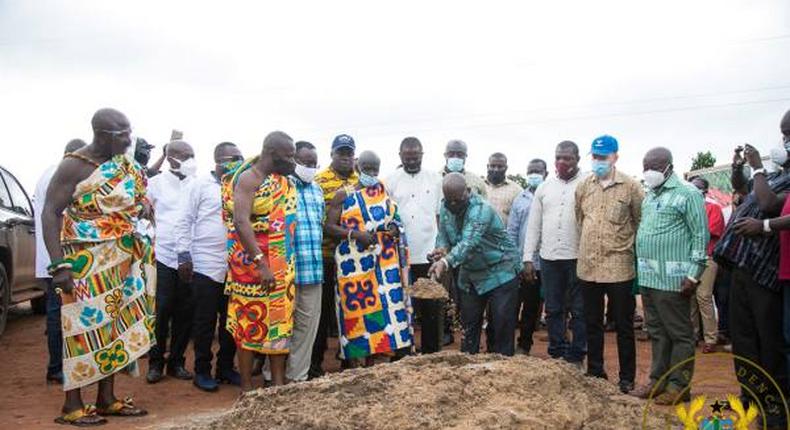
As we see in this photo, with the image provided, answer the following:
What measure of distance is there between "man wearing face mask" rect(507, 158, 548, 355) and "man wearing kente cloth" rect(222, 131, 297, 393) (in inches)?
92.2

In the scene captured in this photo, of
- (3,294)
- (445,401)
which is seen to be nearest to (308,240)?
(445,401)

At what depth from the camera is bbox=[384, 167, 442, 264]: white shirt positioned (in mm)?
6484

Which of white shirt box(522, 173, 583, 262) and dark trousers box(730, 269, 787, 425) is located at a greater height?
white shirt box(522, 173, 583, 262)

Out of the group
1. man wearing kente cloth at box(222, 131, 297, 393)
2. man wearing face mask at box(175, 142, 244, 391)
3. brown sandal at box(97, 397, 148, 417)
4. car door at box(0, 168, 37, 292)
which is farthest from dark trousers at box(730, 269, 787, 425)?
car door at box(0, 168, 37, 292)

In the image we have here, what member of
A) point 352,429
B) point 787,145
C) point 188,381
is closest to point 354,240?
point 188,381

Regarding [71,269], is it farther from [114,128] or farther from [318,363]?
[318,363]

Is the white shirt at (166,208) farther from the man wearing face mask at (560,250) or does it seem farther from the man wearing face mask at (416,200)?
the man wearing face mask at (560,250)

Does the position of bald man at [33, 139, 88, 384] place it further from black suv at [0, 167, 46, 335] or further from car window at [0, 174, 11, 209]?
car window at [0, 174, 11, 209]

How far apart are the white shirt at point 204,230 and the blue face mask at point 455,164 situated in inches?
95.4

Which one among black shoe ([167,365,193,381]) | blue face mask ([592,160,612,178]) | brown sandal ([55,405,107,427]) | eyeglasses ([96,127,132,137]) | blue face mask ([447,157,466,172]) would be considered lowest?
black shoe ([167,365,193,381])

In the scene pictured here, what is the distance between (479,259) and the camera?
554 cm

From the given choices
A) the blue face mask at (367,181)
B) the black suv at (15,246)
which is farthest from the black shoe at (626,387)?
the black suv at (15,246)

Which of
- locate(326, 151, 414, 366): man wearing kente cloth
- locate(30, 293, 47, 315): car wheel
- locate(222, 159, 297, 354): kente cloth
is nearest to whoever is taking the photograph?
locate(222, 159, 297, 354): kente cloth

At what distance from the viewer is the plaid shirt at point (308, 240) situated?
511cm
